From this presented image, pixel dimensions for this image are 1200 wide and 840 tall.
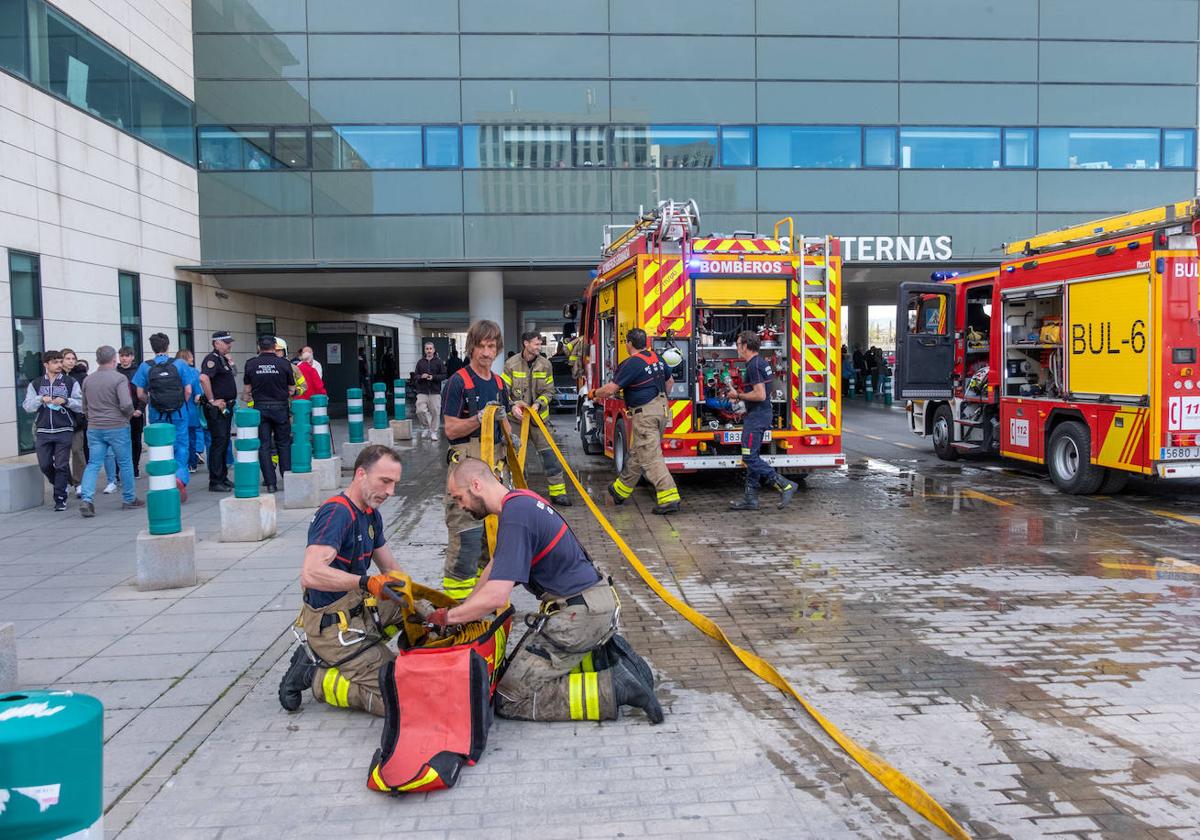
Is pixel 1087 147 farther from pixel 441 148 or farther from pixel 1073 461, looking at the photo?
pixel 441 148

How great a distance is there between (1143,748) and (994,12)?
21.5 m

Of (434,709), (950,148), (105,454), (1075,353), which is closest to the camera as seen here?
(434,709)

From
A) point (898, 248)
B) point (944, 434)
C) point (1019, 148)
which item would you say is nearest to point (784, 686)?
point (944, 434)

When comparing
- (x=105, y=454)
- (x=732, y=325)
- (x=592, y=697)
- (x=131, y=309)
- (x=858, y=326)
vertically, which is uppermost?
(x=858, y=326)

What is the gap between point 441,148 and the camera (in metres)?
20.3

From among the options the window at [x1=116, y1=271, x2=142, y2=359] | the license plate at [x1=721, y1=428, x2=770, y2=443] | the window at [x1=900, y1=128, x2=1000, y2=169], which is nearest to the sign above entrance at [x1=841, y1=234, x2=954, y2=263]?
the window at [x1=900, y1=128, x2=1000, y2=169]

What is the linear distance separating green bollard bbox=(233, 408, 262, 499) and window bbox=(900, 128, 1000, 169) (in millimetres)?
17210

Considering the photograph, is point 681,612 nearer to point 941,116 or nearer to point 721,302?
point 721,302

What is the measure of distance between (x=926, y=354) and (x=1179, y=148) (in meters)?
13.4

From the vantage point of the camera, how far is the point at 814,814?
134 inches

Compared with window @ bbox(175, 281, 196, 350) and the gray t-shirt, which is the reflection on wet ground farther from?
window @ bbox(175, 281, 196, 350)

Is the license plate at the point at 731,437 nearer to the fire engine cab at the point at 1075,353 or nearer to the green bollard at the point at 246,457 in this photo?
the fire engine cab at the point at 1075,353

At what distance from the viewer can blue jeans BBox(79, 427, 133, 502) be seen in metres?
9.67

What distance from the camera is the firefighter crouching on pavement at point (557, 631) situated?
13.4 feet
